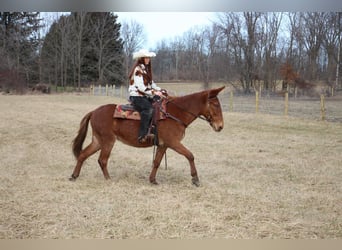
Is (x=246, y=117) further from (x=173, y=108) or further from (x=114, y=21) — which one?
(x=114, y=21)

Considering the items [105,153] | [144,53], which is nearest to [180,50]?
[144,53]

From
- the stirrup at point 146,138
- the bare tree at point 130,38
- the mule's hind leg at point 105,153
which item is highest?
the bare tree at point 130,38

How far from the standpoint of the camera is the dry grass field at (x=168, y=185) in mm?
2932

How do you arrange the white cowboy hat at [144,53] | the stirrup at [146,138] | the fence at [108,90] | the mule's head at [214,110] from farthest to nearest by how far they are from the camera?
the fence at [108,90] < the stirrup at [146,138] < the mule's head at [214,110] < the white cowboy hat at [144,53]

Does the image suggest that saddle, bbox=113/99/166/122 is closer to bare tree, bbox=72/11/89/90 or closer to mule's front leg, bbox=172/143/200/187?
mule's front leg, bbox=172/143/200/187

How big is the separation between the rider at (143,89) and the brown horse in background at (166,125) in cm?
14

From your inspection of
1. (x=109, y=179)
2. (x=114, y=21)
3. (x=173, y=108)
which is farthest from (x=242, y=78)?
(x=109, y=179)

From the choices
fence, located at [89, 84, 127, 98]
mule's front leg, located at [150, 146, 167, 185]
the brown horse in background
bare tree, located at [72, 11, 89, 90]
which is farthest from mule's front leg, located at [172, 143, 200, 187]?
bare tree, located at [72, 11, 89, 90]

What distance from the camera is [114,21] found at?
12.5 feet

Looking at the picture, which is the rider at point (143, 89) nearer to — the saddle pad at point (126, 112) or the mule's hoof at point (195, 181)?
the saddle pad at point (126, 112)

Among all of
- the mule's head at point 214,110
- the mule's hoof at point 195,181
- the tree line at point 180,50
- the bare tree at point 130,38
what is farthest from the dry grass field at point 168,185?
the mule's head at point 214,110

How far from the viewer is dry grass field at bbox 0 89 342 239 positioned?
2.93 metres

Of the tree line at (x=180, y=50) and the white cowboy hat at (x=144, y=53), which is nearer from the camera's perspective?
the white cowboy hat at (x=144, y=53)

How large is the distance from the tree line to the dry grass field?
408 mm
